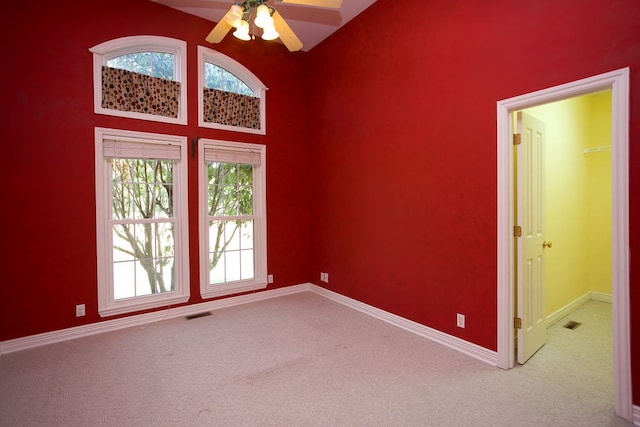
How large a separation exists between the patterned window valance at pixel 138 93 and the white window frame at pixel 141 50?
4 centimetres

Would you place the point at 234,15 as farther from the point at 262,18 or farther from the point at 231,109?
the point at 231,109

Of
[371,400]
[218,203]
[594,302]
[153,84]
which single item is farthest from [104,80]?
[594,302]

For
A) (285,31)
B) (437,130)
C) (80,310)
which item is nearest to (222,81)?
(285,31)

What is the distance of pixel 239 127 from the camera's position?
411 cm

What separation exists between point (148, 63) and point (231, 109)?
1013mm

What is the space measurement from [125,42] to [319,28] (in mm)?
2247

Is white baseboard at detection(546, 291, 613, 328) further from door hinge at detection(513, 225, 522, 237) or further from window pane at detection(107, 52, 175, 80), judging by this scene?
window pane at detection(107, 52, 175, 80)

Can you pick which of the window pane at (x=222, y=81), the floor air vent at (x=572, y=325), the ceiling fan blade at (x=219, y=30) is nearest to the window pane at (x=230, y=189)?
the window pane at (x=222, y=81)

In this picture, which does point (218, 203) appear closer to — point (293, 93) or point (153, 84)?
point (153, 84)

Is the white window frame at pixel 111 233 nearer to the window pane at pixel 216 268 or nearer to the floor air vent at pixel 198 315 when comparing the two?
the floor air vent at pixel 198 315

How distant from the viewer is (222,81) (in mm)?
4062

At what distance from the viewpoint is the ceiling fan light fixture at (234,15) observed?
2145 millimetres

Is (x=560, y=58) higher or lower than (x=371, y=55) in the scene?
lower

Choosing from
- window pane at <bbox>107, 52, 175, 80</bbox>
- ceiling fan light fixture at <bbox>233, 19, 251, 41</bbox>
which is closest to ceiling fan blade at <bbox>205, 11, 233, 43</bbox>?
ceiling fan light fixture at <bbox>233, 19, 251, 41</bbox>
